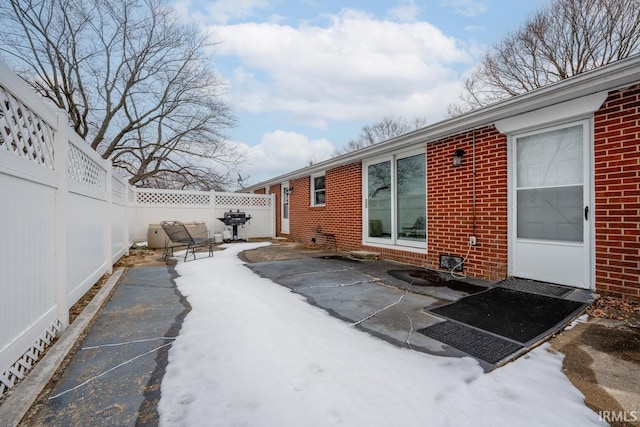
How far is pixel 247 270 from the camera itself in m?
5.01

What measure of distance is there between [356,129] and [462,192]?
20745 mm

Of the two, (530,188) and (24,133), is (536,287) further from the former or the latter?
(24,133)

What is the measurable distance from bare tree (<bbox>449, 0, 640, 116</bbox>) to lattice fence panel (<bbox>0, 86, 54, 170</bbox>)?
11950mm

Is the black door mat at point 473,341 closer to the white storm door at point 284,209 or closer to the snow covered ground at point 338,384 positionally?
the snow covered ground at point 338,384

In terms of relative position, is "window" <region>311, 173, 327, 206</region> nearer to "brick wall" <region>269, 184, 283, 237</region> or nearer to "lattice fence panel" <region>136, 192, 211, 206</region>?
"brick wall" <region>269, 184, 283, 237</region>

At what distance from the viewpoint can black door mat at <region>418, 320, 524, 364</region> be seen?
6.95ft

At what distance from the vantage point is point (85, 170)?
12.0 feet

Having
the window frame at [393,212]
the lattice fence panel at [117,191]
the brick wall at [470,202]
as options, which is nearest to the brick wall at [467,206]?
the brick wall at [470,202]

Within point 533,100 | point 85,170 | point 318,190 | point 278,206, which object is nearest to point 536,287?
point 533,100

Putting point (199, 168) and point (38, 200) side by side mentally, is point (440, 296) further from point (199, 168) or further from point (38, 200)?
point (199, 168)

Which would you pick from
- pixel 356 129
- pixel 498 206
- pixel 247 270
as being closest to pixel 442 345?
pixel 498 206

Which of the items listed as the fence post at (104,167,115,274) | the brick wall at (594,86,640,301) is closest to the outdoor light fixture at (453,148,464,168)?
the brick wall at (594,86,640,301)

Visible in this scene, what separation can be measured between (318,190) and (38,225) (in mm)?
7033

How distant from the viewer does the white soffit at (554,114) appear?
3.27m
